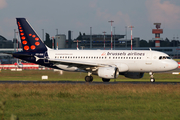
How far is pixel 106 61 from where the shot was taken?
115 feet

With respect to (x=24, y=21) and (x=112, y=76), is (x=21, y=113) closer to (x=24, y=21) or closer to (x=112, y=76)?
(x=112, y=76)

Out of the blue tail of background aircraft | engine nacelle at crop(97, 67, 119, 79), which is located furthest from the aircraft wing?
the blue tail of background aircraft

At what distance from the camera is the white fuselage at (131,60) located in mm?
34062

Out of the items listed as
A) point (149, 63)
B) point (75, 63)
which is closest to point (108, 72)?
point (75, 63)

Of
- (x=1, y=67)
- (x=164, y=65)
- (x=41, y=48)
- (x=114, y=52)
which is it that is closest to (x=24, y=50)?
(x=41, y=48)

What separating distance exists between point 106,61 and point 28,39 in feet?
37.0

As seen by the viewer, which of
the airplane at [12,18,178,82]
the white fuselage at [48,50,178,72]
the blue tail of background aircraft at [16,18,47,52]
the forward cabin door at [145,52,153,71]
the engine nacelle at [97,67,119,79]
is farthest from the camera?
the blue tail of background aircraft at [16,18,47,52]

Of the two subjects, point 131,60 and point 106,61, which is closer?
point 131,60

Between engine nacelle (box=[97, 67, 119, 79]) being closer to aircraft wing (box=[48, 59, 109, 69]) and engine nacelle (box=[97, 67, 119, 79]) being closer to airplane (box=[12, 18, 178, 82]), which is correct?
airplane (box=[12, 18, 178, 82])

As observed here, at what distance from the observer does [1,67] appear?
86.1 meters

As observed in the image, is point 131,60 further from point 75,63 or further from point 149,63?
point 75,63

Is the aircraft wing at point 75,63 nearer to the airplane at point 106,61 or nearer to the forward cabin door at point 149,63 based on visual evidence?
the airplane at point 106,61

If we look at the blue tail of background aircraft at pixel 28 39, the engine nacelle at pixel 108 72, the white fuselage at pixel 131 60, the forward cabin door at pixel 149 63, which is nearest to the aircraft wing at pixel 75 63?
the white fuselage at pixel 131 60

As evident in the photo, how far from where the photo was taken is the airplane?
111ft
